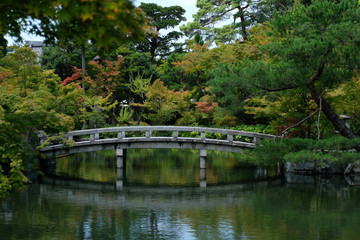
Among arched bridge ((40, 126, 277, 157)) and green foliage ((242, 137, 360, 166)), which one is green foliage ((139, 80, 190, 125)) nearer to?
arched bridge ((40, 126, 277, 157))

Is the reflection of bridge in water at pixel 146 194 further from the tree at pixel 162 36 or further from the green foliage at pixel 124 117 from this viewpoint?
the tree at pixel 162 36

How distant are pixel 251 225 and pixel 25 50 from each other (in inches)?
500

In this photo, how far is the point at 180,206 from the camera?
39.2 feet

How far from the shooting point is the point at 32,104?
13062 mm

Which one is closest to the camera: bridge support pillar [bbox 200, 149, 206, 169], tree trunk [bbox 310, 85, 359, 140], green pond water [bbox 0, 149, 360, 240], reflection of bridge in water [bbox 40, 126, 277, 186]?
green pond water [bbox 0, 149, 360, 240]

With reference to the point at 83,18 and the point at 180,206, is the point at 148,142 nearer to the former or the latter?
the point at 180,206

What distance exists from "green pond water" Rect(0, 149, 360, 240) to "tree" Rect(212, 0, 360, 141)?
3.34 metres

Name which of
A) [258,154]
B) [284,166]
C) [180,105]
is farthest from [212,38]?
[258,154]

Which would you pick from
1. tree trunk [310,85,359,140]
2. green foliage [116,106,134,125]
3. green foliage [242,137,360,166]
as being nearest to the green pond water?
green foliage [242,137,360,166]

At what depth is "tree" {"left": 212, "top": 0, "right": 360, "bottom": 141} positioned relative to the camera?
12.4 metres

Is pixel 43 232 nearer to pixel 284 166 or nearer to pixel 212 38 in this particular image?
pixel 284 166

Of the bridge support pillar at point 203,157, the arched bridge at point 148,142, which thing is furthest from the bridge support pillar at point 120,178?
the bridge support pillar at point 203,157

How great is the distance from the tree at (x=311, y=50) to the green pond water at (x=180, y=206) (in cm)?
334

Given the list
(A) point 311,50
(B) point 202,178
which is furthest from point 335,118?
(B) point 202,178
